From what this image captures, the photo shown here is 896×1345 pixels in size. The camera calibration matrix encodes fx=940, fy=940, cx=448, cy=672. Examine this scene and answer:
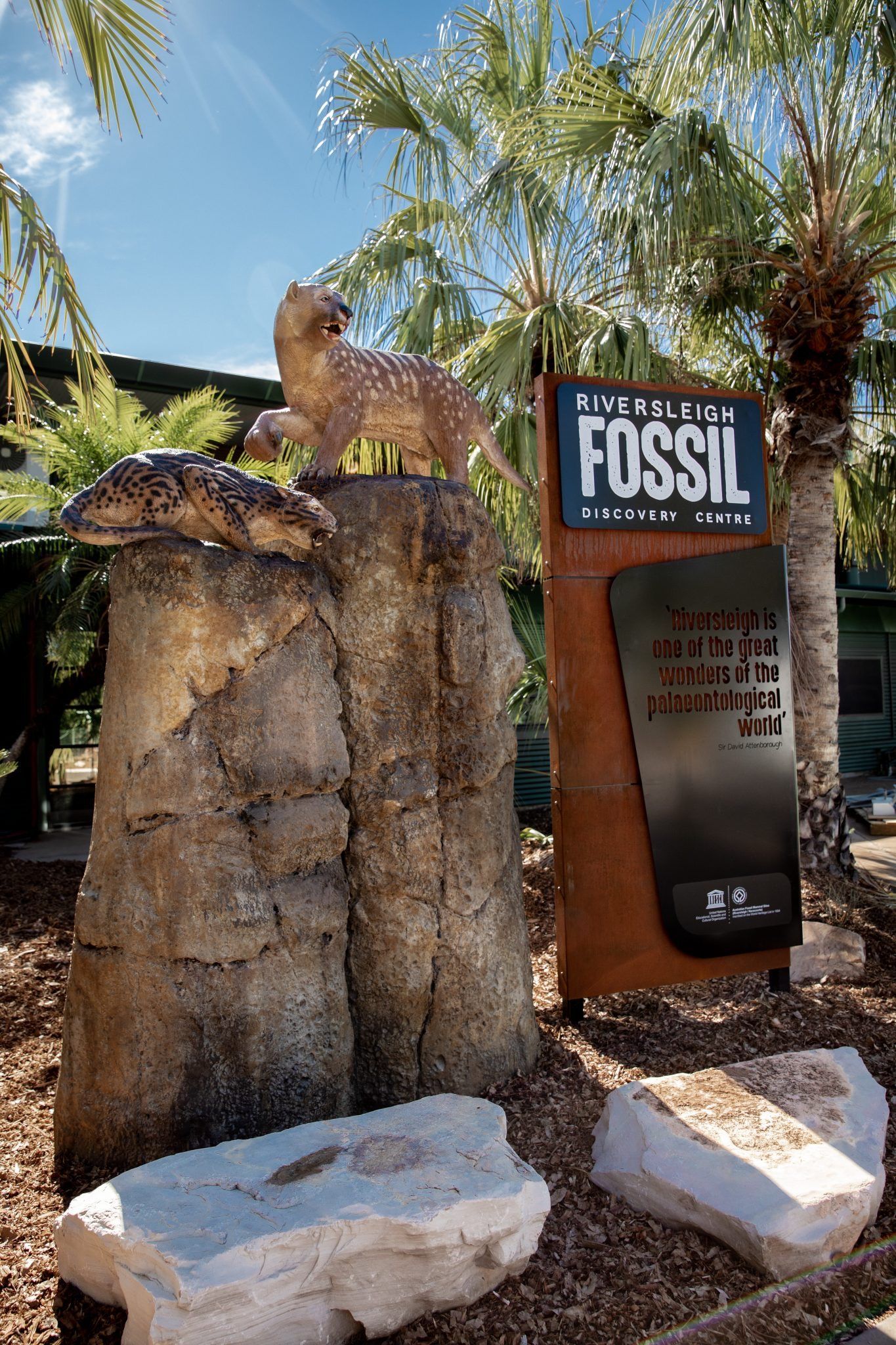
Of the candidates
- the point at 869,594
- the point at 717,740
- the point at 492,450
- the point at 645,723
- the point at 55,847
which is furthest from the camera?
the point at 869,594

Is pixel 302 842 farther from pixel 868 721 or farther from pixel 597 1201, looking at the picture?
pixel 868 721

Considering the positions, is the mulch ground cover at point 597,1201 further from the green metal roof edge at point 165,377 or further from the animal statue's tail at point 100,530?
the green metal roof edge at point 165,377

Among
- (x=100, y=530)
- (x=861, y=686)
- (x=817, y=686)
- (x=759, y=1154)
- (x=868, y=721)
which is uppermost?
(x=100, y=530)

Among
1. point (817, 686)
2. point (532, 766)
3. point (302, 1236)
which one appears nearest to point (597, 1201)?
point (302, 1236)

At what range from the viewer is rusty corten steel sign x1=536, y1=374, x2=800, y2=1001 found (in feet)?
13.9

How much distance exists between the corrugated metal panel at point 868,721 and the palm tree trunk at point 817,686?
30.3 feet

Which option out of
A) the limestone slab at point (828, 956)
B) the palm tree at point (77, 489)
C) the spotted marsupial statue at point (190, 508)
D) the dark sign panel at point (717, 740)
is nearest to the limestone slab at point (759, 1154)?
the dark sign panel at point (717, 740)

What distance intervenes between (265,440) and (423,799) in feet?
4.76

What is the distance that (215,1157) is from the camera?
2.47 metres

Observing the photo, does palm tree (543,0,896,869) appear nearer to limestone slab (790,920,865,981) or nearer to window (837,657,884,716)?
limestone slab (790,920,865,981)

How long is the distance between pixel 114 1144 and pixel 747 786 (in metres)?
3.08

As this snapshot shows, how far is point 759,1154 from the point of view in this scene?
2848 millimetres

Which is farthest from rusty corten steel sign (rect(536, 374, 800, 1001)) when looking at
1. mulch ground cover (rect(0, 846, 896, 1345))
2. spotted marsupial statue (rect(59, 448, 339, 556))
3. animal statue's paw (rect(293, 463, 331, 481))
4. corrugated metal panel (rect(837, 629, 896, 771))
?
corrugated metal panel (rect(837, 629, 896, 771))

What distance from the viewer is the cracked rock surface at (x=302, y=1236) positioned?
6.65 ft
